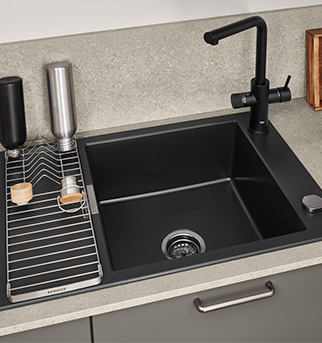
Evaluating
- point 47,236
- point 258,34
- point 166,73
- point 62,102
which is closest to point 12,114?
point 62,102

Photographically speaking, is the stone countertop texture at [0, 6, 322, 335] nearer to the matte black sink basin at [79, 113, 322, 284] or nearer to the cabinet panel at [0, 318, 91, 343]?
the matte black sink basin at [79, 113, 322, 284]

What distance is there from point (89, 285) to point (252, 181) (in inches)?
25.5

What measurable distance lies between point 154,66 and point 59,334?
848 millimetres

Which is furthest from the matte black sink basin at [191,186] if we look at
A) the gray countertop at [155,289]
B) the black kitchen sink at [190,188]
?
the gray countertop at [155,289]

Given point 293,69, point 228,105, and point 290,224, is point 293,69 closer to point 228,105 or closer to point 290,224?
Answer: point 228,105

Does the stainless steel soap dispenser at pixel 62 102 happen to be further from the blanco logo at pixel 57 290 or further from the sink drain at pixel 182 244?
the blanco logo at pixel 57 290

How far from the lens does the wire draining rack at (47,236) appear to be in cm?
111

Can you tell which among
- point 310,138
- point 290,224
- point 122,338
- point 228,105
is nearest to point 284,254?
point 290,224

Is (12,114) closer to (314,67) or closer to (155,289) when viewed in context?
(155,289)

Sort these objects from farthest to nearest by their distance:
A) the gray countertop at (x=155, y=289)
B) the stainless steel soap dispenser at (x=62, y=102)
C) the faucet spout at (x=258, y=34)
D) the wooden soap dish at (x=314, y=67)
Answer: the wooden soap dish at (x=314, y=67)
the stainless steel soap dispenser at (x=62, y=102)
the faucet spout at (x=258, y=34)
the gray countertop at (x=155, y=289)

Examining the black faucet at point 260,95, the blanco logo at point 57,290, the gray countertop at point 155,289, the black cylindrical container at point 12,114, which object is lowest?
the gray countertop at point 155,289

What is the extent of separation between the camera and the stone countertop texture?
1.50 metres

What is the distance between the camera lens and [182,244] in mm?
1490

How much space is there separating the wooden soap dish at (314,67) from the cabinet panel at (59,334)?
40.3 inches
